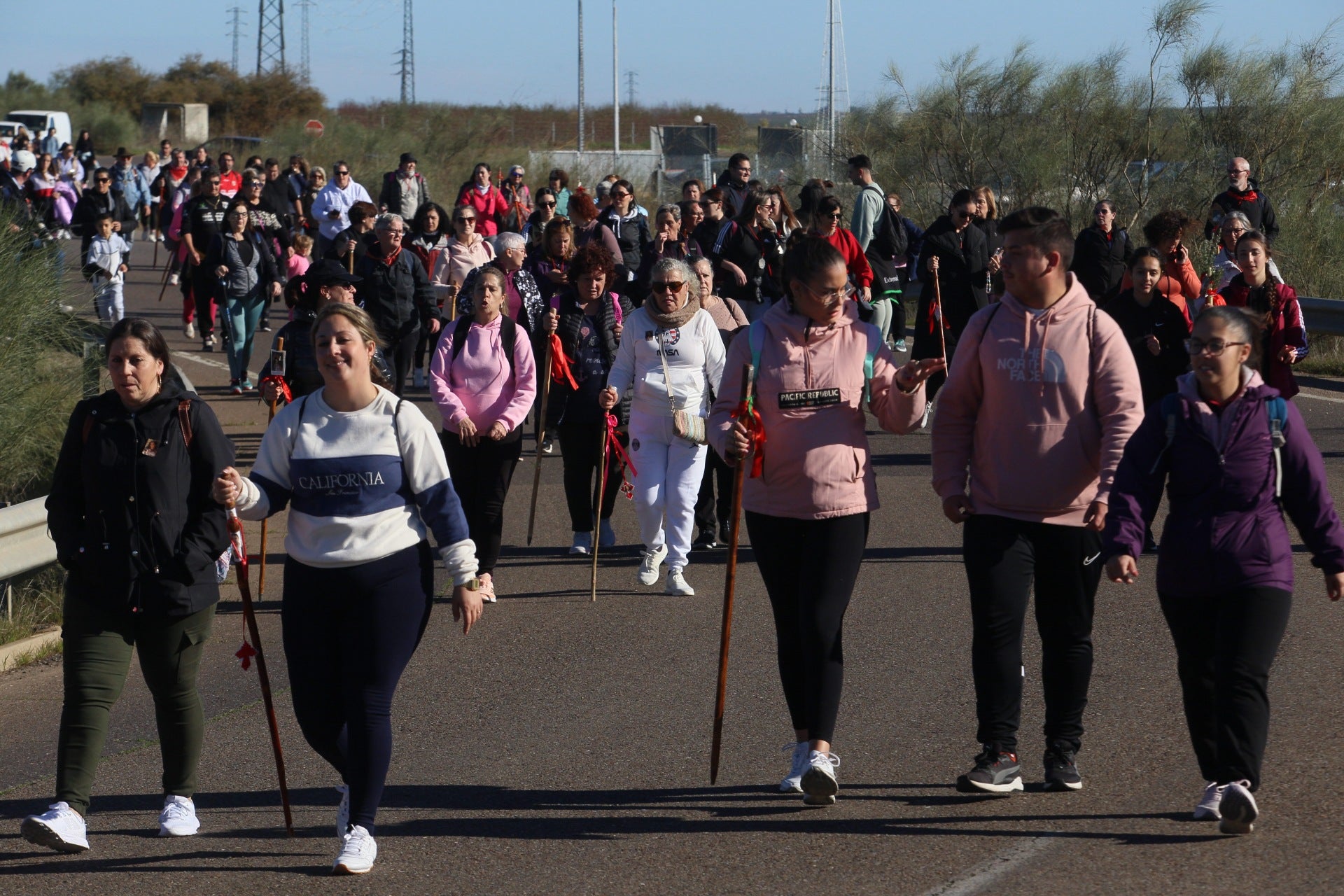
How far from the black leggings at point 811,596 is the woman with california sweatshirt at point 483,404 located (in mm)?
3360

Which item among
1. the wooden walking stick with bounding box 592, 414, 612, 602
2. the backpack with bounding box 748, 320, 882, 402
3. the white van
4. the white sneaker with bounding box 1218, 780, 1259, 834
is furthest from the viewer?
the white van

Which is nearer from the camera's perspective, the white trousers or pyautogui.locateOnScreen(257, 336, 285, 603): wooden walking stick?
pyautogui.locateOnScreen(257, 336, 285, 603): wooden walking stick

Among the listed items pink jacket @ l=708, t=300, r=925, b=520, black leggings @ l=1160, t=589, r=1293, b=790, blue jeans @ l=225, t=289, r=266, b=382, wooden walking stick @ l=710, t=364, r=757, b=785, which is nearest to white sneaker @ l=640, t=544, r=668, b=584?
wooden walking stick @ l=710, t=364, r=757, b=785

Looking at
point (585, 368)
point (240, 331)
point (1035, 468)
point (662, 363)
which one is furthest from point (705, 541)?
point (240, 331)

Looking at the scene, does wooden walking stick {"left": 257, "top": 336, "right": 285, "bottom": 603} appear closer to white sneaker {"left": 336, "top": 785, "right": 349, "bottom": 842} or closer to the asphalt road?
the asphalt road

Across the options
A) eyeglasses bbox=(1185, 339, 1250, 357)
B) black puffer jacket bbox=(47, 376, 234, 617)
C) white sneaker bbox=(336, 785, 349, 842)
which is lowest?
white sneaker bbox=(336, 785, 349, 842)

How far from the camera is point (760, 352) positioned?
19.4ft

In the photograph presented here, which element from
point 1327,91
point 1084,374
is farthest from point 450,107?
point 1084,374

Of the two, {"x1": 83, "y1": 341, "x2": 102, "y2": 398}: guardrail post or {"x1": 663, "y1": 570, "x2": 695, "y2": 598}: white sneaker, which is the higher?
{"x1": 83, "y1": 341, "x2": 102, "y2": 398}: guardrail post

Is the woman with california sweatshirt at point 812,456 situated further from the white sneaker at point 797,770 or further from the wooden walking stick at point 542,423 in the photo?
the wooden walking stick at point 542,423

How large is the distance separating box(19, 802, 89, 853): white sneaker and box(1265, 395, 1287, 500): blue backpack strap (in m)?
4.08

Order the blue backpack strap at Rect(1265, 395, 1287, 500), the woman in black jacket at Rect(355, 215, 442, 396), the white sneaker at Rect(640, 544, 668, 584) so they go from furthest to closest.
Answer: the woman in black jacket at Rect(355, 215, 442, 396) → the white sneaker at Rect(640, 544, 668, 584) → the blue backpack strap at Rect(1265, 395, 1287, 500)

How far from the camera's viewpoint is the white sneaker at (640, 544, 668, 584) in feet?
30.4

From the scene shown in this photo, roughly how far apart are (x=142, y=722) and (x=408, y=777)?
1.50 metres
